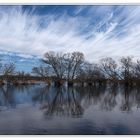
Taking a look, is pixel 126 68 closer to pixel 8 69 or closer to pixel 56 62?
pixel 56 62

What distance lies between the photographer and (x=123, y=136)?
13.6 ft

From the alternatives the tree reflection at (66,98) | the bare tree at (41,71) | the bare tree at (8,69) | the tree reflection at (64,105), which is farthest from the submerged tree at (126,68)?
the bare tree at (8,69)

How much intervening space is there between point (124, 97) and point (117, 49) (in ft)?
1.84

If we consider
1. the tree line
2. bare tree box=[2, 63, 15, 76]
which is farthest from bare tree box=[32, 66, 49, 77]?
bare tree box=[2, 63, 15, 76]

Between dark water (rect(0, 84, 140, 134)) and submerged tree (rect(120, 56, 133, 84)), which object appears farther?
submerged tree (rect(120, 56, 133, 84))

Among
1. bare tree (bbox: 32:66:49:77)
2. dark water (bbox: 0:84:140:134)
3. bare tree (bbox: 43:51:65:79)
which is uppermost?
bare tree (bbox: 43:51:65:79)

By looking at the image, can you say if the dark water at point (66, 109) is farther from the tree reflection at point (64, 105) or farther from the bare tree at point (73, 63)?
the bare tree at point (73, 63)

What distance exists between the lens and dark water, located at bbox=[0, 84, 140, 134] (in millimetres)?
4215

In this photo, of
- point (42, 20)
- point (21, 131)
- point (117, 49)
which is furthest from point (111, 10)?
point (21, 131)

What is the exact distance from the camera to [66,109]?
170 inches

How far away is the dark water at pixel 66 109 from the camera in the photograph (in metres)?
4.21

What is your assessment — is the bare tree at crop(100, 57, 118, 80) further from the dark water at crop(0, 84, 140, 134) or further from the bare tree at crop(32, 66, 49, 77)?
the bare tree at crop(32, 66, 49, 77)

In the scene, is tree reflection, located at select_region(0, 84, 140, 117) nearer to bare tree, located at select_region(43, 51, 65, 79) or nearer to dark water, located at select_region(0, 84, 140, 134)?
dark water, located at select_region(0, 84, 140, 134)

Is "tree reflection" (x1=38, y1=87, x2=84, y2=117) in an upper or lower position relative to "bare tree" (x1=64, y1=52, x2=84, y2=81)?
lower
